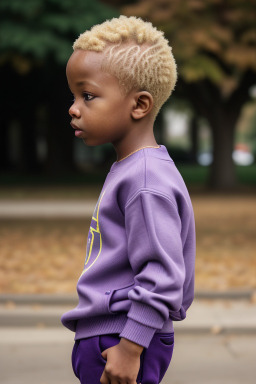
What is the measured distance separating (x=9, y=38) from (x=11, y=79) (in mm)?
14369

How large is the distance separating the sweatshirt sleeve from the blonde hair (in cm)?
34

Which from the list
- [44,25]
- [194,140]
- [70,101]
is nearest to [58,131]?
[70,101]

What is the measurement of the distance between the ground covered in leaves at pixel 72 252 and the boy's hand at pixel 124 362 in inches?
224

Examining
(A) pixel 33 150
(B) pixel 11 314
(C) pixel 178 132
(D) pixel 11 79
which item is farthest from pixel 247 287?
(C) pixel 178 132

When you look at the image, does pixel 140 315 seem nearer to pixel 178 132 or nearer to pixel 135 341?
pixel 135 341

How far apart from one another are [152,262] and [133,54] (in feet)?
2.02

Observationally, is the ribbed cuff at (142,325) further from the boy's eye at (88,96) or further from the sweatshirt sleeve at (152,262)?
the boy's eye at (88,96)

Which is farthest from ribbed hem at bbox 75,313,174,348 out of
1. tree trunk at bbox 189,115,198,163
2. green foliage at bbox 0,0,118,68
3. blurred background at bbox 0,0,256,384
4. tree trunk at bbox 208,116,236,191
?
tree trunk at bbox 189,115,198,163

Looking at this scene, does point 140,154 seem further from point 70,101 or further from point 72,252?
point 70,101

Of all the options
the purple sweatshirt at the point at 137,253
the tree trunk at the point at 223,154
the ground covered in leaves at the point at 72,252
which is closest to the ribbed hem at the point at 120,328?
the purple sweatshirt at the point at 137,253

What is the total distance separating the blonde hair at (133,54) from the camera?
225cm

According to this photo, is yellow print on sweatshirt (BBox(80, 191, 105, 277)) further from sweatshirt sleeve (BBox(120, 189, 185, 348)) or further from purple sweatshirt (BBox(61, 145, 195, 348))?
sweatshirt sleeve (BBox(120, 189, 185, 348))

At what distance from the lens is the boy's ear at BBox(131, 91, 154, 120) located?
2.29 m

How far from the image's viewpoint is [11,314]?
667 centimetres
